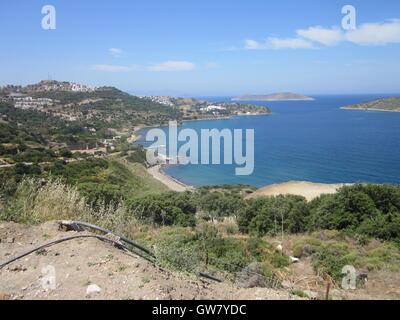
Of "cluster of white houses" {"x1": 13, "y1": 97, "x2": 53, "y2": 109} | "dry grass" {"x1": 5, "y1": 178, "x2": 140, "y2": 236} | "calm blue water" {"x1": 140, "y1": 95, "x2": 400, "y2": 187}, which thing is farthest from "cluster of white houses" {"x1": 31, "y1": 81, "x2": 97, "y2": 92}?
"dry grass" {"x1": 5, "y1": 178, "x2": 140, "y2": 236}

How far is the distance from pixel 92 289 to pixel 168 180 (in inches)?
1433

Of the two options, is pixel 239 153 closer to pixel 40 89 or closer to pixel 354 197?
pixel 354 197

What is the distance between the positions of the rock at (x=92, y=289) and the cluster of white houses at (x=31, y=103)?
8515 centimetres

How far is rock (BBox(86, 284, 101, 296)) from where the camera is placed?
8.13 ft

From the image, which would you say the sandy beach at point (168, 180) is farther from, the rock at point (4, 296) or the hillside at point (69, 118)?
the rock at point (4, 296)

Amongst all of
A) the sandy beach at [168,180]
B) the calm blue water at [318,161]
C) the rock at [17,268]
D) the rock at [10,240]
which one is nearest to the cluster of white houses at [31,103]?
the sandy beach at [168,180]

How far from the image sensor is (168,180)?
127 feet

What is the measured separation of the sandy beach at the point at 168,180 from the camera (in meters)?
34.4

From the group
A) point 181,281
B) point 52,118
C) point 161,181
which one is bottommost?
point 161,181

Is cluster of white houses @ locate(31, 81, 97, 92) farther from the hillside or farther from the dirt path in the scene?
the dirt path

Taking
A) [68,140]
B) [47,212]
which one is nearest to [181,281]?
[47,212]

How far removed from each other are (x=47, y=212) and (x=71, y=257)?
5.27 ft

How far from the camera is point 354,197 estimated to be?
11.5 metres

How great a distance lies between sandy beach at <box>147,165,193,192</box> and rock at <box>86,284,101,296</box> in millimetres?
30596
